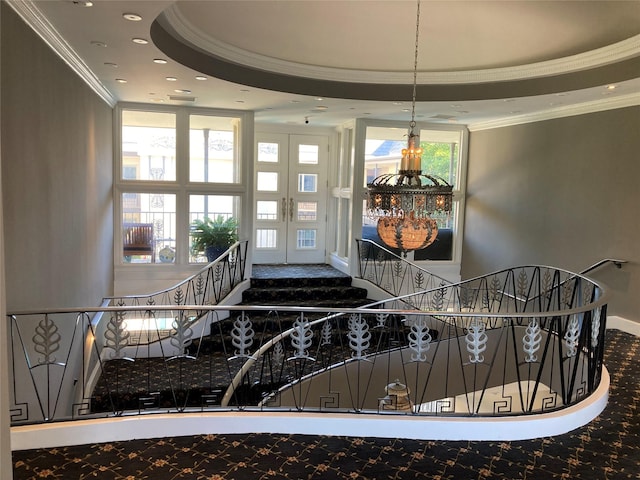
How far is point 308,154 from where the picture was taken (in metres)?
11.0

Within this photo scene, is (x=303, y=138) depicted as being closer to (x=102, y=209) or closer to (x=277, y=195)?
(x=277, y=195)

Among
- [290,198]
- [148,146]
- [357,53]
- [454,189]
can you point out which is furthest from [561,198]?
[148,146]

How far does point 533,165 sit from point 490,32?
382cm

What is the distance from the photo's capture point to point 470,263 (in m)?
10.5

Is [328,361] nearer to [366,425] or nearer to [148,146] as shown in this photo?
[366,425]

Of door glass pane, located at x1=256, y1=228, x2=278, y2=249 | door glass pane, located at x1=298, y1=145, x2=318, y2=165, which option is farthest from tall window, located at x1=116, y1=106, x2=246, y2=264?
door glass pane, located at x1=298, y1=145, x2=318, y2=165

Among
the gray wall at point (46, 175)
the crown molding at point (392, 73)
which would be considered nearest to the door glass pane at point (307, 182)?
the crown molding at point (392, 73)

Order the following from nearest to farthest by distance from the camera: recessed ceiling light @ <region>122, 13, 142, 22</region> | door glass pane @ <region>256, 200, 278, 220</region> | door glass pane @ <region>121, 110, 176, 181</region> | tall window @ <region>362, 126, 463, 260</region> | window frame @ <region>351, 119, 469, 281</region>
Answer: recessed ceiling light @ <region>122, 13, 142, 22</region>
door glass pane @ <region>121, 110, 176, 181</region>
window frame @ <region>351, 119, 469, 281</region>
tall window @ <region>362, 126, 463, 260</region>
door glass pane @ <region>256, 200, 278, 220</region>

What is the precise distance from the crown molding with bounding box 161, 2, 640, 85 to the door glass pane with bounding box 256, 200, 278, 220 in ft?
13.0

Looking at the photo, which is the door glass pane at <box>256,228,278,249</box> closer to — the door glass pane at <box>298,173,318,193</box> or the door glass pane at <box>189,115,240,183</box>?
the door glass pane at <box>298,173,318,193</box>

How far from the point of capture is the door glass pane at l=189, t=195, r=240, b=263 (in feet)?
30.1

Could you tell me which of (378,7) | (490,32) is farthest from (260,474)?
(490,32)

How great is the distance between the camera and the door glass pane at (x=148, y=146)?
8766 millimetres

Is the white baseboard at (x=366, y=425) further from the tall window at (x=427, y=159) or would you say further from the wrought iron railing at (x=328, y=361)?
the tall window at (x=427, y=159)
